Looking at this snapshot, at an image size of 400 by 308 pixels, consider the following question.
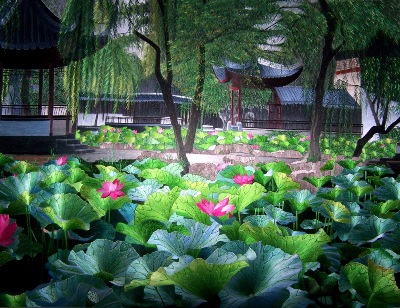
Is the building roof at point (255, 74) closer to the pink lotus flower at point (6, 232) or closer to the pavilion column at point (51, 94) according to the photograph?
the pavilion column at point (51, 94)

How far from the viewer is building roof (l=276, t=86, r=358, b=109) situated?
2.07 m

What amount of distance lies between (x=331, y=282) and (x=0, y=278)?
0.39 meters

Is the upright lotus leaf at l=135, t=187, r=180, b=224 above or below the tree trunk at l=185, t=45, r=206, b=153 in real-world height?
below

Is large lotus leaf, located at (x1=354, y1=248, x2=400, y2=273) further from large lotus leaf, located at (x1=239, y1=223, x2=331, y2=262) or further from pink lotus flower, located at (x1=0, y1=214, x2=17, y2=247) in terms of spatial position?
pink lotus flower, located at (x1=0, y1=214, x2=17, y2=247)

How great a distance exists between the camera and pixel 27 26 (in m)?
2.24

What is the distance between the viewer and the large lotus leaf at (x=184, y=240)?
47cm

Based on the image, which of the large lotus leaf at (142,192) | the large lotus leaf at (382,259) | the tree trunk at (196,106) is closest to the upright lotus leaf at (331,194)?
the large lotus leaf at (142,192)

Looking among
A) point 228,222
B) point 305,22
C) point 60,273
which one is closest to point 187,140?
point 305,22

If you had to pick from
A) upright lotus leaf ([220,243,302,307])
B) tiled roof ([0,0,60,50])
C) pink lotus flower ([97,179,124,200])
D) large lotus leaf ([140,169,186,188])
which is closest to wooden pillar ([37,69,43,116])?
tiled roof ([0,0,60,50])

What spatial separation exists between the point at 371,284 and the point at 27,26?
214 centimetres

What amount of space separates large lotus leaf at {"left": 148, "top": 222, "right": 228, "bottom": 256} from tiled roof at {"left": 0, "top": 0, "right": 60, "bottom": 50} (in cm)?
182

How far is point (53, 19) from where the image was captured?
2.14 meters

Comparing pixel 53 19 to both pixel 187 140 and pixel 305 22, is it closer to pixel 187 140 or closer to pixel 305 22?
pixel 187 140

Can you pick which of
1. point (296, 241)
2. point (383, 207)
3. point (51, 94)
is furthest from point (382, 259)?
point (51, 94)
